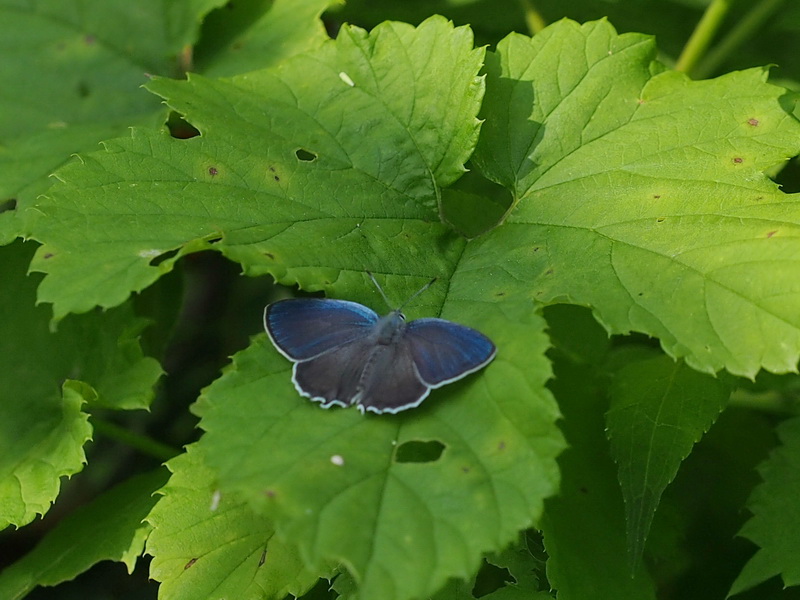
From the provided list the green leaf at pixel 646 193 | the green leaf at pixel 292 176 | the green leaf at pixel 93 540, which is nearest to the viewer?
the green leaf at pixel 646 193

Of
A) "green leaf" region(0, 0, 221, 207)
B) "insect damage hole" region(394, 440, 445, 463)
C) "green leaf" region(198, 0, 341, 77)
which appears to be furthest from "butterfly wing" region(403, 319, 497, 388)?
"green leaf" region(0, 0, 221, 207)

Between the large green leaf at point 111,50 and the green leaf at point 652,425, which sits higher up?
the green leaf at point 652,425

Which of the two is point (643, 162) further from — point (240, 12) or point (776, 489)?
point (240, 12)

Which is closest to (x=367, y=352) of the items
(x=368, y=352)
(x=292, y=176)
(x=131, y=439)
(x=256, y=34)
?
(x=368, y=352)

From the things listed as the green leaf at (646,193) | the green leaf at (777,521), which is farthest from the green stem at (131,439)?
the green leaf at (777,521)

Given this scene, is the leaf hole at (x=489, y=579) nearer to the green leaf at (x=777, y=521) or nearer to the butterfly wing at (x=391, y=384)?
the green leaf at (x=777, y=521)

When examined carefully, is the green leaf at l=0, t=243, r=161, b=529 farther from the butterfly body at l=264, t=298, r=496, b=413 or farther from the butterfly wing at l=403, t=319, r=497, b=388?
the butterfly wing at l=403, t=319, r=497, b=388
